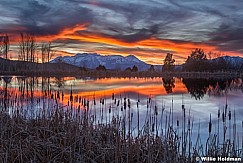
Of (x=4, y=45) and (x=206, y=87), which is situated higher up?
(x=4, y=45)

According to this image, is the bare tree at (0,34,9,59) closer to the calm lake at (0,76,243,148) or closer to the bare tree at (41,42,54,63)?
the bare tree at (41,42,54,63)

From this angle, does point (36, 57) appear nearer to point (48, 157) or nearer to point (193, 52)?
point (193, 52)

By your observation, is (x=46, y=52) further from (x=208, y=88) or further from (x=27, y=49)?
(x=208, y=88)

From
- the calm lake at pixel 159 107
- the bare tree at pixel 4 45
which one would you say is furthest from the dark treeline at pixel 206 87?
the bare tree at pixel 4 45

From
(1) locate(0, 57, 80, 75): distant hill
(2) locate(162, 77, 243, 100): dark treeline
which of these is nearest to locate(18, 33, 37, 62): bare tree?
(1) locate(0, 57, 80, 75): distant hill

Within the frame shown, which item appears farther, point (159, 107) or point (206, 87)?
point (206, 87)

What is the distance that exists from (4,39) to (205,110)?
61422mm

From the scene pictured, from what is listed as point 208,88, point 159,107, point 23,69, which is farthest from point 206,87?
point 23,69

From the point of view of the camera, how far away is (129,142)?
526 cm

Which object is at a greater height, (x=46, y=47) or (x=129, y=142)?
(x=46, y=47)

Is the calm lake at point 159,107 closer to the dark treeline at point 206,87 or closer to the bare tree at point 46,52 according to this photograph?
the dark treeline at point 206,87

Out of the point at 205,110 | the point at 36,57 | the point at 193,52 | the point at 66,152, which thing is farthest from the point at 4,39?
the point at 66,152

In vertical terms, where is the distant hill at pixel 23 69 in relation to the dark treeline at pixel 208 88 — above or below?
above

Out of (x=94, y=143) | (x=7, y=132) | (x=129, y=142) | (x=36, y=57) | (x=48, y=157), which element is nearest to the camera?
(x=48, y=157)
